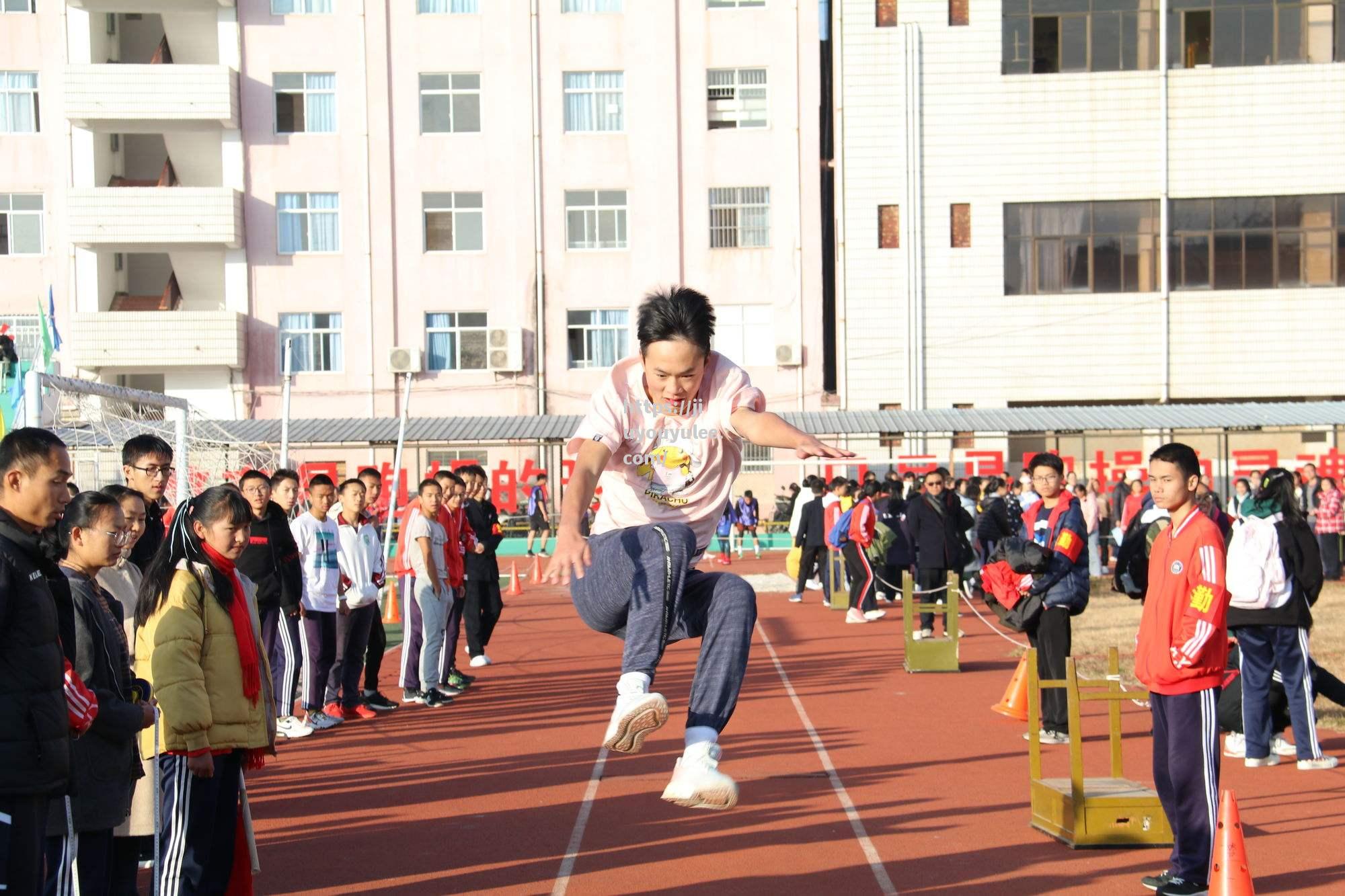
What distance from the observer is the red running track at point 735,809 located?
7426mm

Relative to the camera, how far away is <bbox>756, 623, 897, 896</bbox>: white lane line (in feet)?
24.2

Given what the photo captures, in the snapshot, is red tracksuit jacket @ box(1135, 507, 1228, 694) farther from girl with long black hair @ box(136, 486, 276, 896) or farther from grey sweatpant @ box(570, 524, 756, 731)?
girl with long black hair @ box(136, 486, 276, 896)

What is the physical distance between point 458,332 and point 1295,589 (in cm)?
2940

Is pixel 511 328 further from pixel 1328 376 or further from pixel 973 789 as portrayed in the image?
pixel 973 789

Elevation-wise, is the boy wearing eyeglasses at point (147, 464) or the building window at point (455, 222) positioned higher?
the building window at point (455, 222)

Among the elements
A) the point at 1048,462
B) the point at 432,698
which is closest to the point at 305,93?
the point at 432,698

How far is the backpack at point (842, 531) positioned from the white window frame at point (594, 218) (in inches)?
715

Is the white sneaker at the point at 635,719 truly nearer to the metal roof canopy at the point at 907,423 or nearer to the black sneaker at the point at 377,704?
the black sneaker at the point at 377,704

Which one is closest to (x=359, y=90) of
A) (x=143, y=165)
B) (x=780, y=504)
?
(x=143, y=165)

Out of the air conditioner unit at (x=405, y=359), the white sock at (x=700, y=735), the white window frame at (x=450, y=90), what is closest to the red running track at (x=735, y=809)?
the white sock at (x=700, y=735)

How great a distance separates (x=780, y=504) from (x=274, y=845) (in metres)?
27.5

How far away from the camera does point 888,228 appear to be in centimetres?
3691

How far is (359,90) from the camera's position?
36.8 meters

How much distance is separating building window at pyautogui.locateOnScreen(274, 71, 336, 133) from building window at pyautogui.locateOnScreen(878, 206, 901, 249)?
14.2 metres
